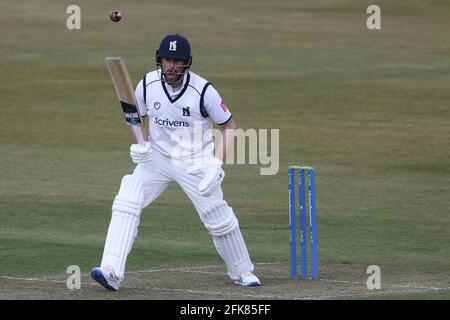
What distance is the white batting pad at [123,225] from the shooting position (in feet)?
30.4

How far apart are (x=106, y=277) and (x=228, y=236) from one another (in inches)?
42.3

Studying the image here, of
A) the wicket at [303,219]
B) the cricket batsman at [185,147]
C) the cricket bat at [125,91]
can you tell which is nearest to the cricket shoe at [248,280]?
the cricket batsman at [185,147]

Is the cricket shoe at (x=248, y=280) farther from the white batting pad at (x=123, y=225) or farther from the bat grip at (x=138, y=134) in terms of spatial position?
the bat grip at (x=138, y=134)

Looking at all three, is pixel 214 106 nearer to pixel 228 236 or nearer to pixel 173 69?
pixel 173 69

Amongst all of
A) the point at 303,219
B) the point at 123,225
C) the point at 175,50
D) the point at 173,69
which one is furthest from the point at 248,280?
the point at 175,50

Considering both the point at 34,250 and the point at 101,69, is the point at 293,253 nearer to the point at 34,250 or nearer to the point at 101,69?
the point at 34,250

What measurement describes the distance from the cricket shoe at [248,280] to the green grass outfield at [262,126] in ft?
0.60

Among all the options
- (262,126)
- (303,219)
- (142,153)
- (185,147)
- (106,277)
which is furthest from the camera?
(262,126)

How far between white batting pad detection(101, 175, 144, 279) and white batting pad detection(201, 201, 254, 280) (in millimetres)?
538

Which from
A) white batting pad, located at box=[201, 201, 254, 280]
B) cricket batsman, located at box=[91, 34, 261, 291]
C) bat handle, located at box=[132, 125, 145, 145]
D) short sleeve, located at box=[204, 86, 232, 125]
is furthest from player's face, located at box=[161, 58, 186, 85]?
white batting pad, located at box=[201, 201, 254, 280]

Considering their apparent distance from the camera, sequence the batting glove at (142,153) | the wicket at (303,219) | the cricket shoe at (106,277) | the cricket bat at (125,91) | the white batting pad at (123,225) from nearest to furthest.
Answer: the cricket shoe at (106,277) < the white batting pad at (123,225) < the cricket bat at (125,91) < the batting glove at (142,153) < the wicket at (303,219)

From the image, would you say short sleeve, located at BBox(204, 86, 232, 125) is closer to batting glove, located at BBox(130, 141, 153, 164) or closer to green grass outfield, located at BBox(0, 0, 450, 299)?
batting glove, located at BBox(130, 141, 153, 164)

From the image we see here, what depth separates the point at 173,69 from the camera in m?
9.62

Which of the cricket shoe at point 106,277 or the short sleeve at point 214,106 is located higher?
the short sleeve at point 214,106
